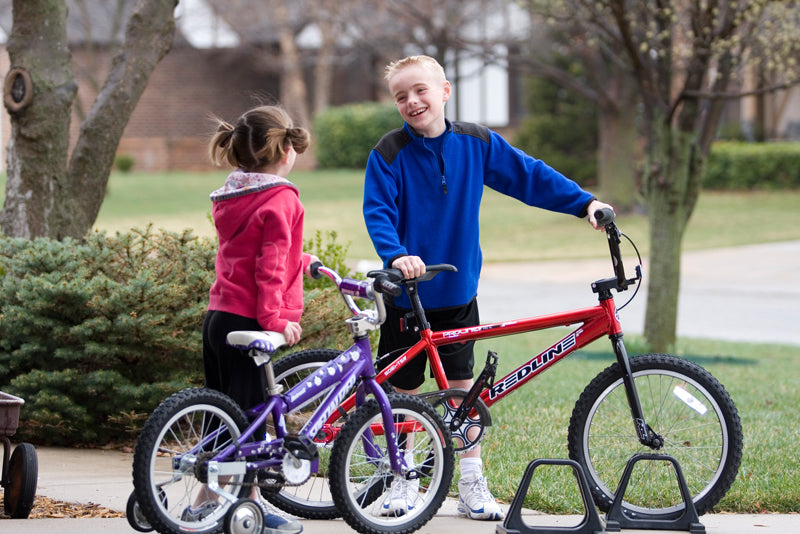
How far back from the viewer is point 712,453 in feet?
14.5

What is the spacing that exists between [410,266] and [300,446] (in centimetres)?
72

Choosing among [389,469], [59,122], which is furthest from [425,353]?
[59,122]

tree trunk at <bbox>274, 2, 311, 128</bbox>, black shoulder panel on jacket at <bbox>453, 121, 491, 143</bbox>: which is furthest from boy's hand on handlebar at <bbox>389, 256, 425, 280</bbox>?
tree trunk at <bbox>274, 2, 311, 128</bbox>

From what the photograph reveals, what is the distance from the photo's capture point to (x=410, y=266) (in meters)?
3.83

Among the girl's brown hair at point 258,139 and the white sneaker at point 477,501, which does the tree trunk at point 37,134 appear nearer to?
the girl's brown hair at point 258,139

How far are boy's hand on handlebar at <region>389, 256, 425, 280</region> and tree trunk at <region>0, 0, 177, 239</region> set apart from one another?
349 cm

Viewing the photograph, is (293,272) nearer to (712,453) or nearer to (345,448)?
(345,448)

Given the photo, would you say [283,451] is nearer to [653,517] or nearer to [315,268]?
[315,268]

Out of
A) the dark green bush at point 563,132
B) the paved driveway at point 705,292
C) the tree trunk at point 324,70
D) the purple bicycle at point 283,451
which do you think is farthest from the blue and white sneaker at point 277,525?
the tree trunk at point 324,70

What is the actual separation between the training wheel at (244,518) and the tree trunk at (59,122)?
3.57m

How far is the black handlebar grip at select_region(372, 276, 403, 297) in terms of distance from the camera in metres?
3.77

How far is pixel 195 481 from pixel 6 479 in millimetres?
984

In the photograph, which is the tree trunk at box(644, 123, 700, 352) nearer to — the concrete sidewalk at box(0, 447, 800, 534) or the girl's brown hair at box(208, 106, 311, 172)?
the concrete sidewalk at box(0, 447, 800, 534)

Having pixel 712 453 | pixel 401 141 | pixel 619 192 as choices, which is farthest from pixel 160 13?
pixel 619 192
